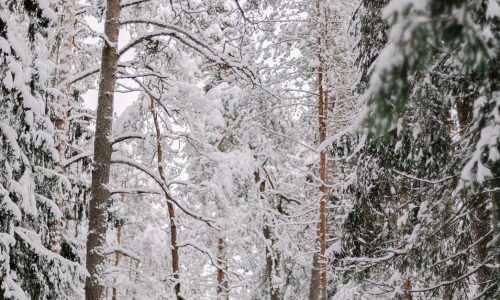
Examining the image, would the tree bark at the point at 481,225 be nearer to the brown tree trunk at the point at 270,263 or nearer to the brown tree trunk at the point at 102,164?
the brown tree trunk at the point at 102,164

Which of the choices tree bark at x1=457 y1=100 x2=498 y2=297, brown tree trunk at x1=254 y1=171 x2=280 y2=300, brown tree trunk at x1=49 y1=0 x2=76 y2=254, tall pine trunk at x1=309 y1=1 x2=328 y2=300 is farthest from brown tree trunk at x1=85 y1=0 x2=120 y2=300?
brown tree trunk at x1=254 y1=171 x2=280 y2=300

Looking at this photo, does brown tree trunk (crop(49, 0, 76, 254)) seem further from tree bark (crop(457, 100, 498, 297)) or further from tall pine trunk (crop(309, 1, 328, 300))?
tree bark (crop(457, 100, 498, 297))

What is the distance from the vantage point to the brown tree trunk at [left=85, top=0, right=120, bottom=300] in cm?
565

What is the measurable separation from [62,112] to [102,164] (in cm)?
199

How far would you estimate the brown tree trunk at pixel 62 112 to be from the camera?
7121mm

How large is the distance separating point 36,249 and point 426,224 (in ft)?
16.0

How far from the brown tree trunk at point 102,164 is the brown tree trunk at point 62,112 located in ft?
3.59

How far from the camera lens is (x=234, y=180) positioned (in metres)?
10.3

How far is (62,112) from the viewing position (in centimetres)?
735

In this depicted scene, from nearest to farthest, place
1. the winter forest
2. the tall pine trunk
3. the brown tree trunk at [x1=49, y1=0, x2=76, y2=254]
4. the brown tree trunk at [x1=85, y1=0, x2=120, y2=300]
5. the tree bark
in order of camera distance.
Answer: the winter forest, the tree bark, the brown tree trunk at [x1=85, y1=0, x2=120, y2=300], the brown tree trunk at [x1=49, y1=0, x2=76, y2=254], the tall pine trunk

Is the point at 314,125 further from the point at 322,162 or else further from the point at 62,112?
the point at 62,112

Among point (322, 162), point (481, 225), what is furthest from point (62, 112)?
point (481, 225)

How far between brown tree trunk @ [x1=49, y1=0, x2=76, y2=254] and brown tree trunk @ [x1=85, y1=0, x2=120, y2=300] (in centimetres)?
110

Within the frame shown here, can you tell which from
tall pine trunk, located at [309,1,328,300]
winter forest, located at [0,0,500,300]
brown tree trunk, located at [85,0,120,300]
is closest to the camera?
winter forest, located at [0,0,500,300]
